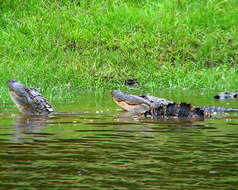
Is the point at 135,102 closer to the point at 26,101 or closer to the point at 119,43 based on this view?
the point at 26,101

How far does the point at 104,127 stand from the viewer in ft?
25.0

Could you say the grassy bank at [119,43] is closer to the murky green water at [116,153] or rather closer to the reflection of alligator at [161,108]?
the reflection of alligator at [161,108]

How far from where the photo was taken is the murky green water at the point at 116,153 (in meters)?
4.16

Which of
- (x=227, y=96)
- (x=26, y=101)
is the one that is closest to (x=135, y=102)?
(x=26, y=101)

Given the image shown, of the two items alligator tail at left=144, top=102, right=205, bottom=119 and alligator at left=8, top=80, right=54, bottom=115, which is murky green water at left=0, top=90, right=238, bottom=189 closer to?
alligator tail at left=144, top=102, right=205, bottom=119

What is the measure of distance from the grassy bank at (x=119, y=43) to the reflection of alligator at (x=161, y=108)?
3485 mm

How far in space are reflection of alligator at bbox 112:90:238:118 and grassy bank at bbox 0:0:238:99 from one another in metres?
3.48

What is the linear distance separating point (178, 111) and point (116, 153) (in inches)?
148

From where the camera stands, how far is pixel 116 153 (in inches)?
212

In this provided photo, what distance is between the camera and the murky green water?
4156 millimetres

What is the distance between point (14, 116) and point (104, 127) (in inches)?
A: 81.8

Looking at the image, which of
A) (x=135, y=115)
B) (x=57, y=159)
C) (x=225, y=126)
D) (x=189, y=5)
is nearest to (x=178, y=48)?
(x=189, y=5)

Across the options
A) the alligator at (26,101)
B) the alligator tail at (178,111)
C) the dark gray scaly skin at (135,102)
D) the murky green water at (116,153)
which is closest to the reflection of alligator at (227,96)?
the dark gray scaly skin at (135,102)

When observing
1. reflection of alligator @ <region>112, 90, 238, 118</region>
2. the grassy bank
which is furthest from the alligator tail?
the grassy bank
